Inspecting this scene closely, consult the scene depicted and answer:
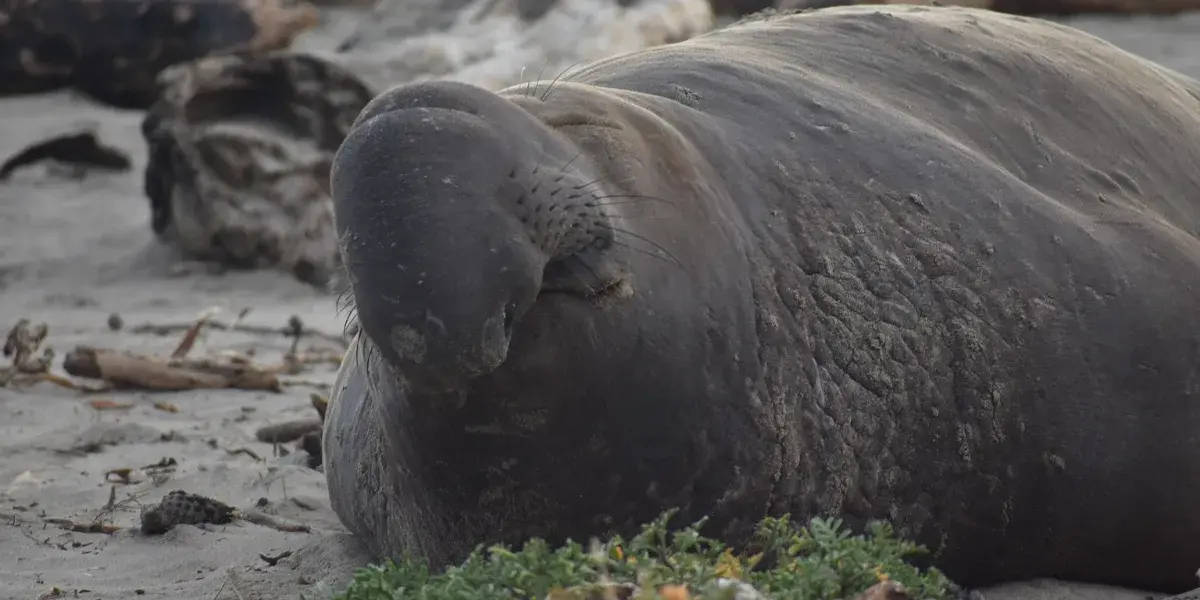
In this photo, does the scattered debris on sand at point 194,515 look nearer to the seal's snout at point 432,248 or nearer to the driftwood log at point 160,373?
the driftwood log at point 160,373

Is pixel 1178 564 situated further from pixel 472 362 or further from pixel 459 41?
pixel 459 41

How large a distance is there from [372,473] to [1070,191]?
1.72m

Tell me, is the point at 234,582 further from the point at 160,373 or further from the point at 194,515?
the point at 160,373

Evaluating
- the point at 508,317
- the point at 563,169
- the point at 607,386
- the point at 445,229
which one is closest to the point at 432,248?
the point at 445,229

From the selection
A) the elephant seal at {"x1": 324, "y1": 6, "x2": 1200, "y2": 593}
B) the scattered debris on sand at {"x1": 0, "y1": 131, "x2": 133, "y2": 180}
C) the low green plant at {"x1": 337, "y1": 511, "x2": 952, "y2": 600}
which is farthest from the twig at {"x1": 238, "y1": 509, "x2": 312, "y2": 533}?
the scattered debris on sand at {"x1": 0, "y1": 131, "x2": 133, "y2": 180}

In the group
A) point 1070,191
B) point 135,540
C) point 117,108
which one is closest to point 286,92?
point 117,108

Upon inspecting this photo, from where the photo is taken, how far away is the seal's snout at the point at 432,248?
2.81 meters

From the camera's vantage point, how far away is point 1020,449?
372cm

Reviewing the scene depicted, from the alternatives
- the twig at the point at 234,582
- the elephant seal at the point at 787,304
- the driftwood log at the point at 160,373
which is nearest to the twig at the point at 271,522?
the elephant seal at the point at 787,304

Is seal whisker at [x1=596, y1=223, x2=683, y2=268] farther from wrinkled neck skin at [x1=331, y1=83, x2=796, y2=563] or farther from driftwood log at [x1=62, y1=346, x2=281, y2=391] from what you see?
driftwood log at [x1=62, y1=346, x2=281, y2=391]

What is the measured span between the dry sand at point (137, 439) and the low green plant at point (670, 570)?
1.30ft

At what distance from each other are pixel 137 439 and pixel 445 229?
3.05 m

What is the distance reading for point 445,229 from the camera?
2824 millimetres

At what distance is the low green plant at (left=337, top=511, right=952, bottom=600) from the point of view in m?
2.68
